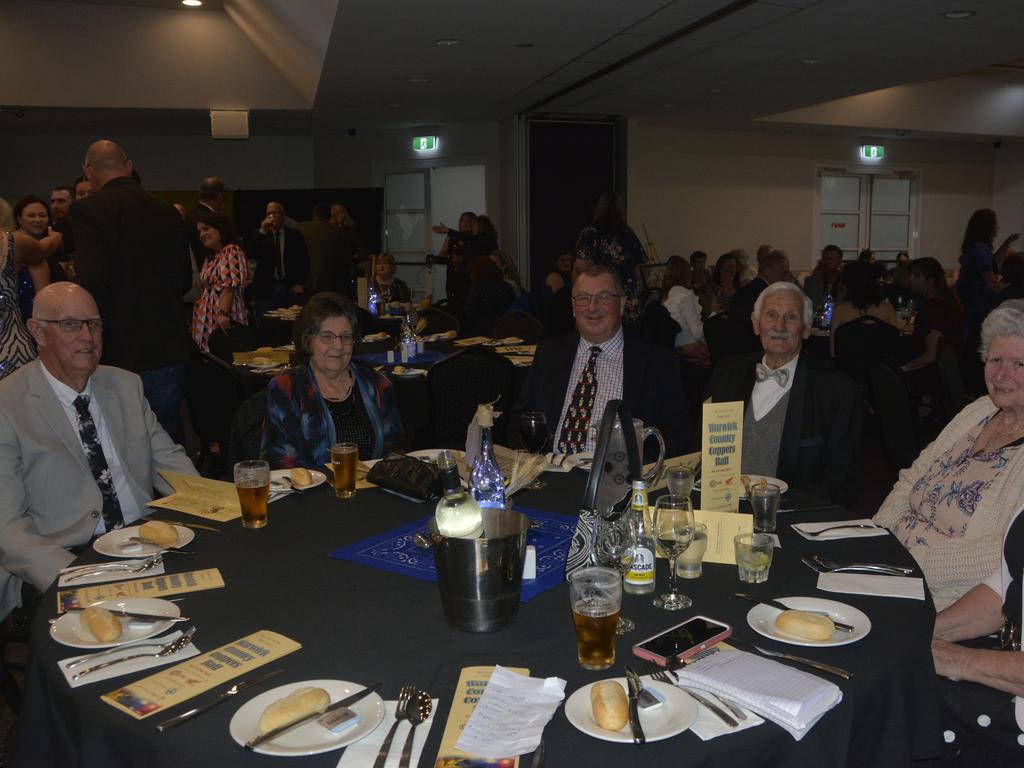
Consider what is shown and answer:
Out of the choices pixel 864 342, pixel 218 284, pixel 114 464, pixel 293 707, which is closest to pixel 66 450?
pixel 114 464

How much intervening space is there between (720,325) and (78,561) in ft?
16.4

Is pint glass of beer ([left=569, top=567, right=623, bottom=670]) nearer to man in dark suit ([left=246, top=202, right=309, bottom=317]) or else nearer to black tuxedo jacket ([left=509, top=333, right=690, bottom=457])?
black tuxedo jacket ([left=509, top=333, right=690, bottom=457])

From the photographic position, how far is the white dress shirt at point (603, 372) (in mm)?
3355

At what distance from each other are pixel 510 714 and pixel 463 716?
0.07 metres

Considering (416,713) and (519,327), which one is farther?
(519,327)

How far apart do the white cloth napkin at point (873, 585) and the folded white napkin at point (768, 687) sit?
0.38 m

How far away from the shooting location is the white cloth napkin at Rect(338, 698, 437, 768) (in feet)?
3.92

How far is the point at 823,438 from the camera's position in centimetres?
286

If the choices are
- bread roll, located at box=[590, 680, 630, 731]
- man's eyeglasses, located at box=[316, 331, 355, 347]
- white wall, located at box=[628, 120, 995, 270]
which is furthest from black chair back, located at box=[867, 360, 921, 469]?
white wall, located at box=[628, 120, 995, 270]

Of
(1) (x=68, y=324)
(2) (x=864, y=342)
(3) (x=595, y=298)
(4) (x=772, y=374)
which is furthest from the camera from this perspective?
(2) (x=864, y=342)

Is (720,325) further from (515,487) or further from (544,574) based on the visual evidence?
(544,574)

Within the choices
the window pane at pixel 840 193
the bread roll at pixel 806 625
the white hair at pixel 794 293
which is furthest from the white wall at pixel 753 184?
the bread roll at pixel 806 625

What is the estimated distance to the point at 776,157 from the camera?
13.6m

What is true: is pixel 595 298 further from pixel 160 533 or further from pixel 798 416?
pixel 160 533
